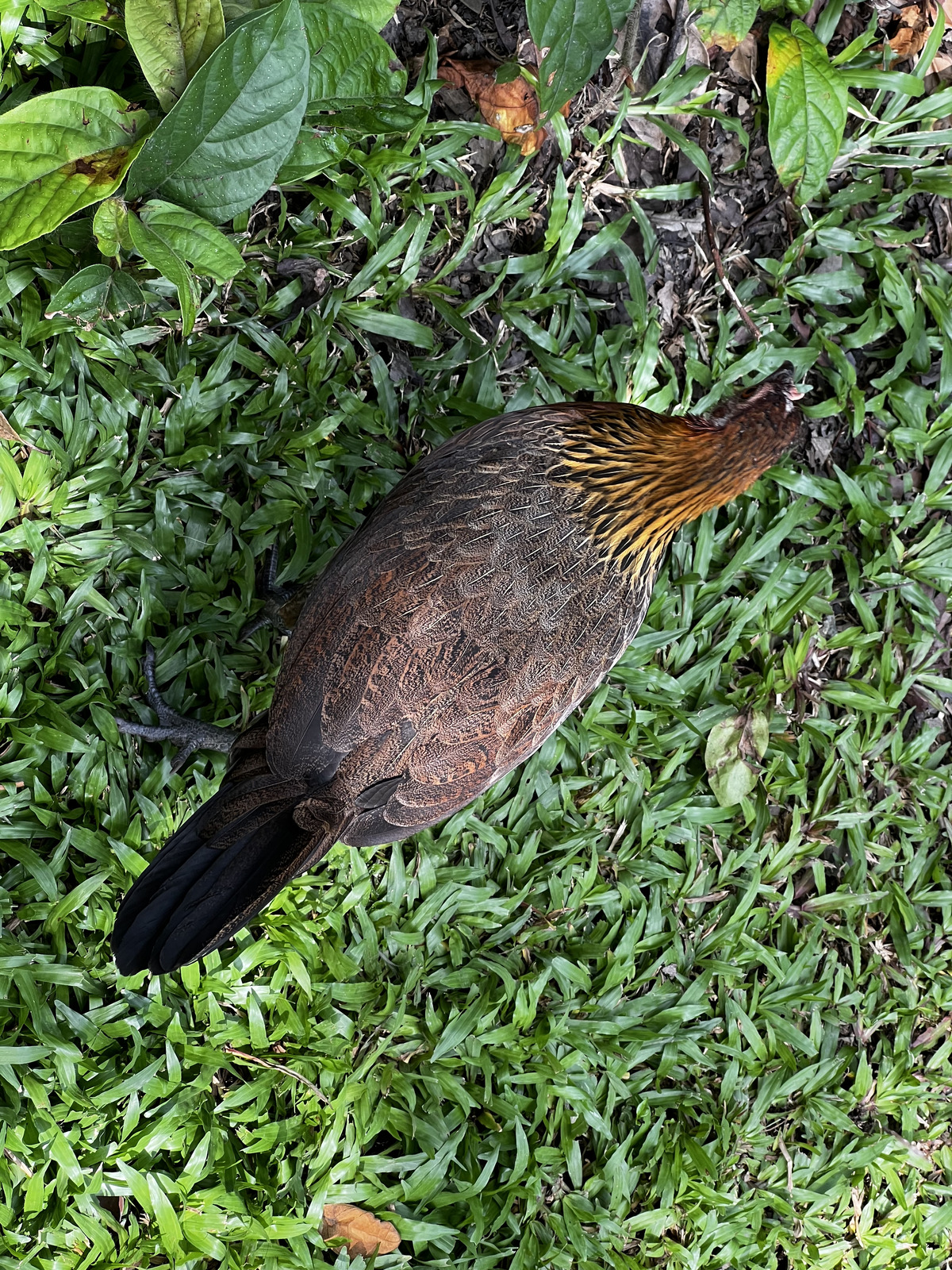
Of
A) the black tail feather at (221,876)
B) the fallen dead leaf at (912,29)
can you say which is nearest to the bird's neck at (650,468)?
the black tail feather at (221,876)

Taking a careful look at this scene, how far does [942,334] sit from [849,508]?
2.49 feet

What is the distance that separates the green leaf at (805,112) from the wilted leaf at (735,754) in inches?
70.9

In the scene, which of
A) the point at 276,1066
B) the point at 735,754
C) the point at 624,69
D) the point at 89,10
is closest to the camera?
the point at 89,10

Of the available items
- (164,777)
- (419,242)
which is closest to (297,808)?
(164,777)

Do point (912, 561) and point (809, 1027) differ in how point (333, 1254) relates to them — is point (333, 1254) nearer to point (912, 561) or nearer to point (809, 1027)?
point (809, 1027)

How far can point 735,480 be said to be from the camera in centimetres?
272

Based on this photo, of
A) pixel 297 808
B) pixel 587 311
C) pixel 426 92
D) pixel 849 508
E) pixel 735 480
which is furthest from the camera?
pixel 849 508

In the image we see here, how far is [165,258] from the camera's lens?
2.45m

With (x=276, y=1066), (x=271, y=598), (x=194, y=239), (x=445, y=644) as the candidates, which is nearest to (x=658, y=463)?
(x=445, y=644)

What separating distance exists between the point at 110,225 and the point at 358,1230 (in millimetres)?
2850

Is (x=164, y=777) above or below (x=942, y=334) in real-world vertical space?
below

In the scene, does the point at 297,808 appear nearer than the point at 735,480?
Yes

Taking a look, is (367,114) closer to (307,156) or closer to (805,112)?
(307,156)

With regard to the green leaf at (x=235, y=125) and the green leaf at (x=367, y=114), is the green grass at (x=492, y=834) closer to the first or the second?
the green leaf at (x=367, y=114)
